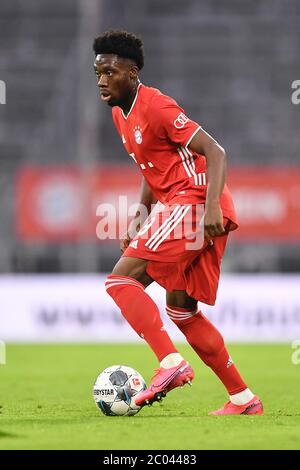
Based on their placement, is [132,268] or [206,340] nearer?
[132,268]

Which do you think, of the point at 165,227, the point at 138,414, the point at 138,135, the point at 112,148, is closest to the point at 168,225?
the point at 165,227

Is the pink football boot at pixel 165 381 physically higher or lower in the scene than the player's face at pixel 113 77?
lower

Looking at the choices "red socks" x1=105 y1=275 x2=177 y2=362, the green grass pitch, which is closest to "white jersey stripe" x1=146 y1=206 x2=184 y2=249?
"red socks" x1=105 y1=275 x2=177 y2=362

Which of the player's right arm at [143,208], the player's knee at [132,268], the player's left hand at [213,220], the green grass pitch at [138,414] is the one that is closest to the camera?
the green grass pitch at [138,414]

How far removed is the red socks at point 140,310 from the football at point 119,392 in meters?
0.30

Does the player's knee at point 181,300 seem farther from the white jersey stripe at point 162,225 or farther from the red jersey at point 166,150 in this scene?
the red jersey at point 166,150

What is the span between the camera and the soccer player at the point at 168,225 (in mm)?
5336

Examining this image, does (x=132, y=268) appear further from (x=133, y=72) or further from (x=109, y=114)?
(x=109, y=114)

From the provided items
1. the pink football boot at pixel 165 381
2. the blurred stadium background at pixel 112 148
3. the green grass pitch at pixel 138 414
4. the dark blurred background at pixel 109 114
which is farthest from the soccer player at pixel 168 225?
the dark blurred background at pixel 109 114

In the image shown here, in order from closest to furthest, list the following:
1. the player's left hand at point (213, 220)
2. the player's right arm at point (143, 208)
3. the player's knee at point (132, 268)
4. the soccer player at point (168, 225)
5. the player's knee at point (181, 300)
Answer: the player's left hand at point (213, 220)
the soccer player at point (168, 225)
the player's knee at point (132, 268)
the player's knee at point (181, 300)
the player's right arm at point (143, 208)

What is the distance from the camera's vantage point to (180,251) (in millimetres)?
5391

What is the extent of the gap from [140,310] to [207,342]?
449mm

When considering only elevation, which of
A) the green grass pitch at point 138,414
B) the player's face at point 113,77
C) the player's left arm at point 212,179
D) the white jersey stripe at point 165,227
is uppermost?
the player's face at point 113,77
